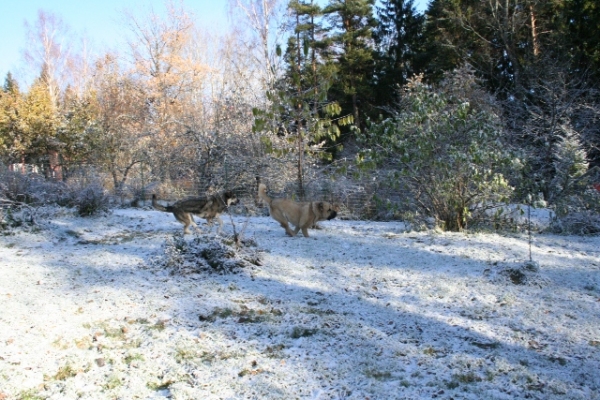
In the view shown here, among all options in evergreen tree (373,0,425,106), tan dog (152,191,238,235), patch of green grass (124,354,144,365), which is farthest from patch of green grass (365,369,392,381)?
evergreen tree (373,0,425,106)

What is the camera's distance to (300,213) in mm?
8617

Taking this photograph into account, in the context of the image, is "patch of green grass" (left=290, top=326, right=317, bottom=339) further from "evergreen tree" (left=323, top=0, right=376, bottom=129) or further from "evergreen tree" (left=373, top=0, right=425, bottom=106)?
"evergreen tree" (left=373, top=0, right=425, bottom=106)

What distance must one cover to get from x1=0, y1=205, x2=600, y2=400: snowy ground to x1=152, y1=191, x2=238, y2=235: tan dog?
1.35m

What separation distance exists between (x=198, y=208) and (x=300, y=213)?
2.04 m

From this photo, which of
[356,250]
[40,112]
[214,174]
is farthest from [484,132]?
[40,112]

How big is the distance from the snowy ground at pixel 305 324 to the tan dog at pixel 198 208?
1346 millimetres

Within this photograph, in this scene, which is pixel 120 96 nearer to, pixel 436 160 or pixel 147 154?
pixel 147 154

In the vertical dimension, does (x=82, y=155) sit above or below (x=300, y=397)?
above

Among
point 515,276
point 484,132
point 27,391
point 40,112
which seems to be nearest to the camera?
point 27,391

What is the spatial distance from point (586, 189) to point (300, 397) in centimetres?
1063

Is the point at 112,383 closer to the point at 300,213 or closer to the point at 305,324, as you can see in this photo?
the point at 305,324

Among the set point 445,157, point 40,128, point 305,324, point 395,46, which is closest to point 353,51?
point 395,46

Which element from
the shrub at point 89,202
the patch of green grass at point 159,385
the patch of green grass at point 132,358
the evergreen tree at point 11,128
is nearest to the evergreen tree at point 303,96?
the shrub at point 89,202

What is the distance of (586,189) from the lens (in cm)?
1094
